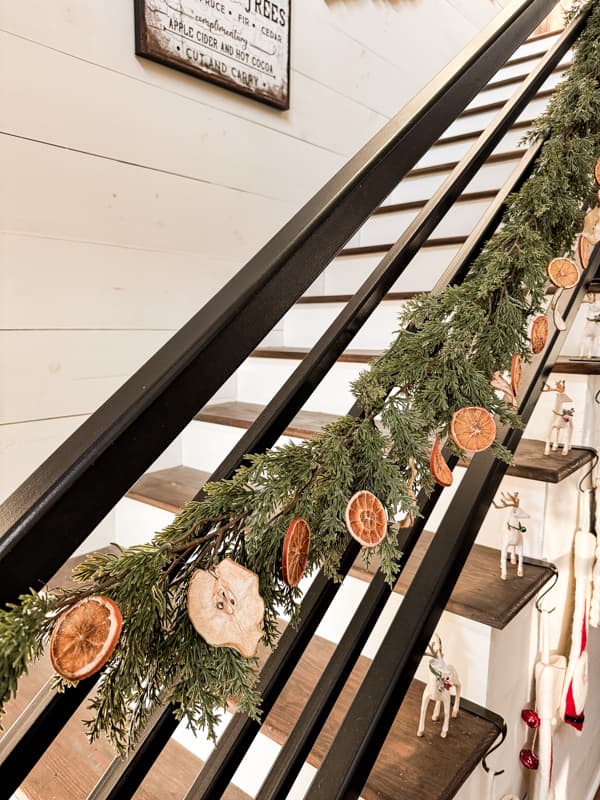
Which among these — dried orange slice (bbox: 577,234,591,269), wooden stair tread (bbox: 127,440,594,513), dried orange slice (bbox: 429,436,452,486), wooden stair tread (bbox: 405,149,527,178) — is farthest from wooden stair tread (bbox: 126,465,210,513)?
wooden stair tread (bbox: 405,149,527,178)

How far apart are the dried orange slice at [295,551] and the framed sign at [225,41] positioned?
4.89 ft

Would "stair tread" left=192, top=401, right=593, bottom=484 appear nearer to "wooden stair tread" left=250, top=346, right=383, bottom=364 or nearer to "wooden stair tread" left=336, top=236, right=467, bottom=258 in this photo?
"wooden stair tread" left=250, top=346, right=383, bottom=364

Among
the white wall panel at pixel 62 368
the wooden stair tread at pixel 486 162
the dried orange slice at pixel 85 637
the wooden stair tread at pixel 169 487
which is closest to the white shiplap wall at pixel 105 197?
the white wall panel at pixel 62 368

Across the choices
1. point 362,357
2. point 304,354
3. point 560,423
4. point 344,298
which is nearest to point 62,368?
point 304,354

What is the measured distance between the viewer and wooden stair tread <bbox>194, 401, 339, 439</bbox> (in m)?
1.39

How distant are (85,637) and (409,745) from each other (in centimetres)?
78

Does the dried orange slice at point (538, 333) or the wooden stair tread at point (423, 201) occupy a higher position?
the wooden stair tread at point (423, 201)

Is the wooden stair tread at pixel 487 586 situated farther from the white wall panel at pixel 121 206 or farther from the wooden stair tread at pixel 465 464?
the white wall panel at pixel 121 206

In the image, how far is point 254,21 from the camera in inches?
70.1

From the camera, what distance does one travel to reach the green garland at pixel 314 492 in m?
0.45

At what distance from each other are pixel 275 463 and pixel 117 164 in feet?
4.08

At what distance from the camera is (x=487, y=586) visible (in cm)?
108

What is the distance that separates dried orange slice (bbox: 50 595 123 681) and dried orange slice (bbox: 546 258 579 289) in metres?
0.91

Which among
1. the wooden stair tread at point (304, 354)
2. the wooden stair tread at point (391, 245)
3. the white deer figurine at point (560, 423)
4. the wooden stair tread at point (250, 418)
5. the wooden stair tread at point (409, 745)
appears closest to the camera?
the wooden stair tread at point (409, 745)
